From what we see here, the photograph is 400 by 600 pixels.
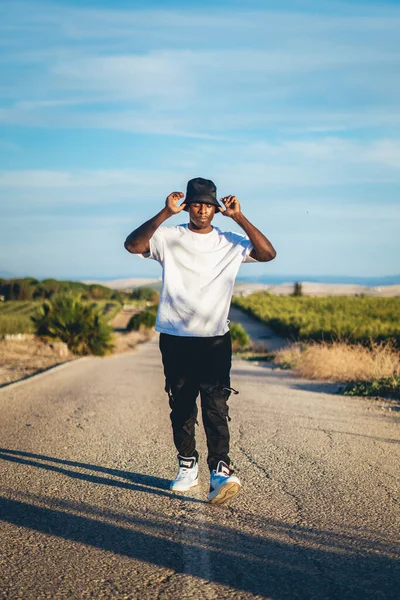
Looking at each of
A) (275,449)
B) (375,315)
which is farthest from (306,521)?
(375,315)

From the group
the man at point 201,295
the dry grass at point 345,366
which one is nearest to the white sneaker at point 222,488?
the man at point 201,295

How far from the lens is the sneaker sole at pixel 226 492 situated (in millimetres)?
5637

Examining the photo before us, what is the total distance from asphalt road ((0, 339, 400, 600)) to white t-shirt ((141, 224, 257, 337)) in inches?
50.2

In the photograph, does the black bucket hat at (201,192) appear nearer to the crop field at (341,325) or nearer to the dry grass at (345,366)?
the dry grass at (345,366)

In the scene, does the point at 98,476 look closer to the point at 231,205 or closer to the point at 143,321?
the point at 231,205

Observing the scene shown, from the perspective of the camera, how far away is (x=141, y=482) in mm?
6348

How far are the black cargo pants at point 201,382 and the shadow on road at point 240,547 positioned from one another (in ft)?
1.81

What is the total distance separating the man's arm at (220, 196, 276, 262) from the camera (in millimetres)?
5762

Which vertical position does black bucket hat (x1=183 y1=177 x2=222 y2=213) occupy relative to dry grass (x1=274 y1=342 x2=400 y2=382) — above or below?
above

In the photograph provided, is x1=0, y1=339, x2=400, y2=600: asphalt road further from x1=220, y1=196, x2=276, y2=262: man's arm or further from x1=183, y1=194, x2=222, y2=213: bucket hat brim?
x1=183, y1=194, x2=222, y2=213: bucket hat brim

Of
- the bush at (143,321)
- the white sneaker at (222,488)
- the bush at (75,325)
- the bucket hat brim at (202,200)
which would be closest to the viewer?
the white sneaker at (222,488)

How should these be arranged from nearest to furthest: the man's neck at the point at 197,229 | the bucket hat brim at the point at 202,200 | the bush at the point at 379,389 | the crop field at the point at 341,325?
the bucket hat brim at the point at 202,200
the man's neck at the point at 197,229
the bush at the point at 379,389
the crop field at the point at 341,325

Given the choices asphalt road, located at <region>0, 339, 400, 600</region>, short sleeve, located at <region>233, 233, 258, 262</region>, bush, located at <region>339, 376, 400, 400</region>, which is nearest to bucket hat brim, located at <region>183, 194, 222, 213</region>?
short sleeve, located at <region>233, 233, 258, 262</region>

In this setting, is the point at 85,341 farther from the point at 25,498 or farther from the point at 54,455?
the point at 25,498
